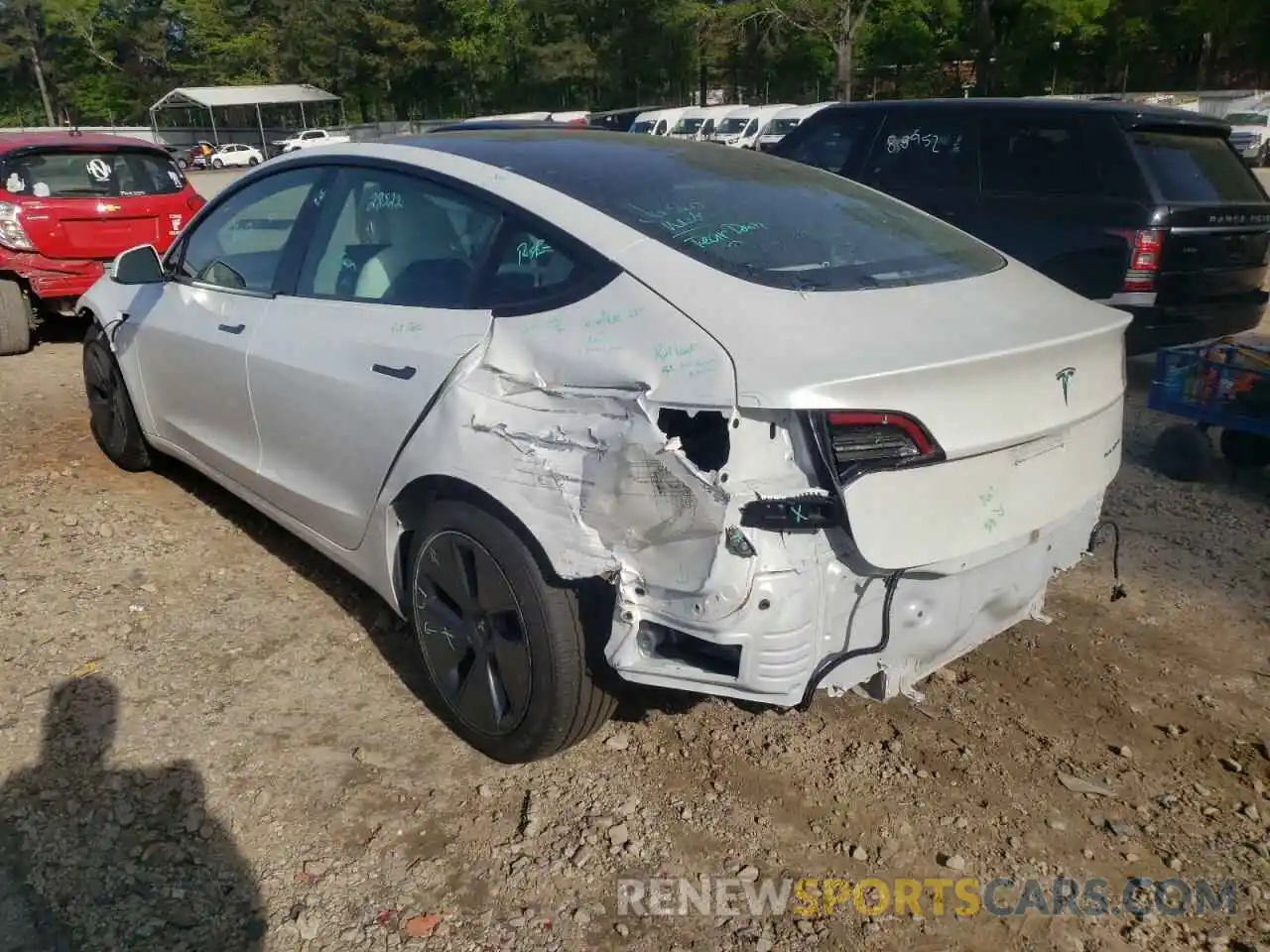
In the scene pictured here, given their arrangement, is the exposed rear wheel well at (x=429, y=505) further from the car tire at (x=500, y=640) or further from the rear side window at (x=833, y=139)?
the rear side window at (x=833, y=139)

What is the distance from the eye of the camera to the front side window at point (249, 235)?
365 centimetres

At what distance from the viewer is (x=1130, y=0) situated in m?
42.9

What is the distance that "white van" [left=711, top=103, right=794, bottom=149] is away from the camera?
107 feet

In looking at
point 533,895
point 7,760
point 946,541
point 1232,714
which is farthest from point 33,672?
point 1232,714

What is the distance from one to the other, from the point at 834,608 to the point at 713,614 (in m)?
0.29

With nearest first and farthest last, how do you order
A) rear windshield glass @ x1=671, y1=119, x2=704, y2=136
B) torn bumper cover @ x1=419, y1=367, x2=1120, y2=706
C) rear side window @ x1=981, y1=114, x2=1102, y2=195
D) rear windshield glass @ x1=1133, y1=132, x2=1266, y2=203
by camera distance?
torn bumper cover @ x1=419, y1=367, x2=1120, y2=706, rear windshield glass @ x1=1133, y1=132, x2=1266, y2=203, rear side window @ x1=981, y1=114, x2=1102, y2=195, rear windshield glass @ x1=671, y1=119, x2=704, y2=136

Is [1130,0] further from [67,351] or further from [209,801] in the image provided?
[209,801]

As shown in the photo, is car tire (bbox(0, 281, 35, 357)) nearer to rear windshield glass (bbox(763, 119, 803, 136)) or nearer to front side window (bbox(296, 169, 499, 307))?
front side window (bbox(296, 169, 499, 307))

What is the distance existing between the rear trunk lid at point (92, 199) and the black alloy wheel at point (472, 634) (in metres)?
6.34

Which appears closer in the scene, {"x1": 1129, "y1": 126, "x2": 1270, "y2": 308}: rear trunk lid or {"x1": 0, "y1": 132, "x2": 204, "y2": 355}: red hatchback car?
{"x1": 1129, "y1": 126, "x2": 1270, "y2": 308}: rear trunk lid

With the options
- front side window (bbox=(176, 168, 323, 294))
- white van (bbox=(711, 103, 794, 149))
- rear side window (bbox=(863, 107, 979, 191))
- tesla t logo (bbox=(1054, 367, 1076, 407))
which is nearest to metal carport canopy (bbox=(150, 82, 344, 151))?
white van (bbox=(711, 103, 794, 149))

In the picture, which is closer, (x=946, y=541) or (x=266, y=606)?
(x=946, y=541)

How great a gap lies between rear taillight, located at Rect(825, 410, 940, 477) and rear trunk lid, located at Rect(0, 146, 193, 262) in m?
7.36

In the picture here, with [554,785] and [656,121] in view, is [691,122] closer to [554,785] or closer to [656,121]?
[656,121]
